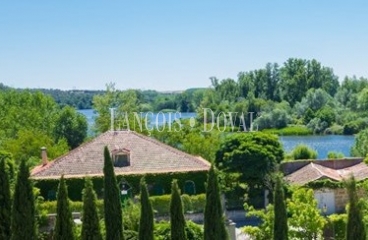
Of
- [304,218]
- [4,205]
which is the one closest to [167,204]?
[304,218]

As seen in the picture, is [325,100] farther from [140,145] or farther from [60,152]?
[140,145]

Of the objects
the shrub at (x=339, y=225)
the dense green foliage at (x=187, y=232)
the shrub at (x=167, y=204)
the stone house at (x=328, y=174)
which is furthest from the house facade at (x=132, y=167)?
the shrub at (x=339, y=225)

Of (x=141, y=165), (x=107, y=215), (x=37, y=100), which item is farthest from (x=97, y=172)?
(x=37, y=100)

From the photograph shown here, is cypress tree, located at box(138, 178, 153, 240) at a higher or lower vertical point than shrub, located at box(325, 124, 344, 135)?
higher

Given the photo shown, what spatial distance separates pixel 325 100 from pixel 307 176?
229 ft

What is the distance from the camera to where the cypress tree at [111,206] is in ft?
75.3

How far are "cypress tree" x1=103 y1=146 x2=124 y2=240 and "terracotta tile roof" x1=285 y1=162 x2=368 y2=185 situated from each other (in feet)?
80.4

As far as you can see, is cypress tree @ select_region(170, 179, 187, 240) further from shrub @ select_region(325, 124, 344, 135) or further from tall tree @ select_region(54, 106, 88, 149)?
shrub @ select_region(325, 124, 344, 135)

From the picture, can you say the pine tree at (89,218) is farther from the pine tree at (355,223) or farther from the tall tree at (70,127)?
the tall tree at (70,127)

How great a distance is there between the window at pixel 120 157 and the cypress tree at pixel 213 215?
21736mm

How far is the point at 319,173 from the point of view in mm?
45875

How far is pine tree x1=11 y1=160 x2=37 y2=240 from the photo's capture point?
21.9 metres

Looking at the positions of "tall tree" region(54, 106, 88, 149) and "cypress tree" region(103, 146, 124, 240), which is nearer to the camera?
"cypress tree" region(103, 146, 124, 240)

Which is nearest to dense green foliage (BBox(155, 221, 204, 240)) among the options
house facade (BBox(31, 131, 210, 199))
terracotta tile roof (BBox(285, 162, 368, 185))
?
house facade (BBox(31, 131, 210, 199))
